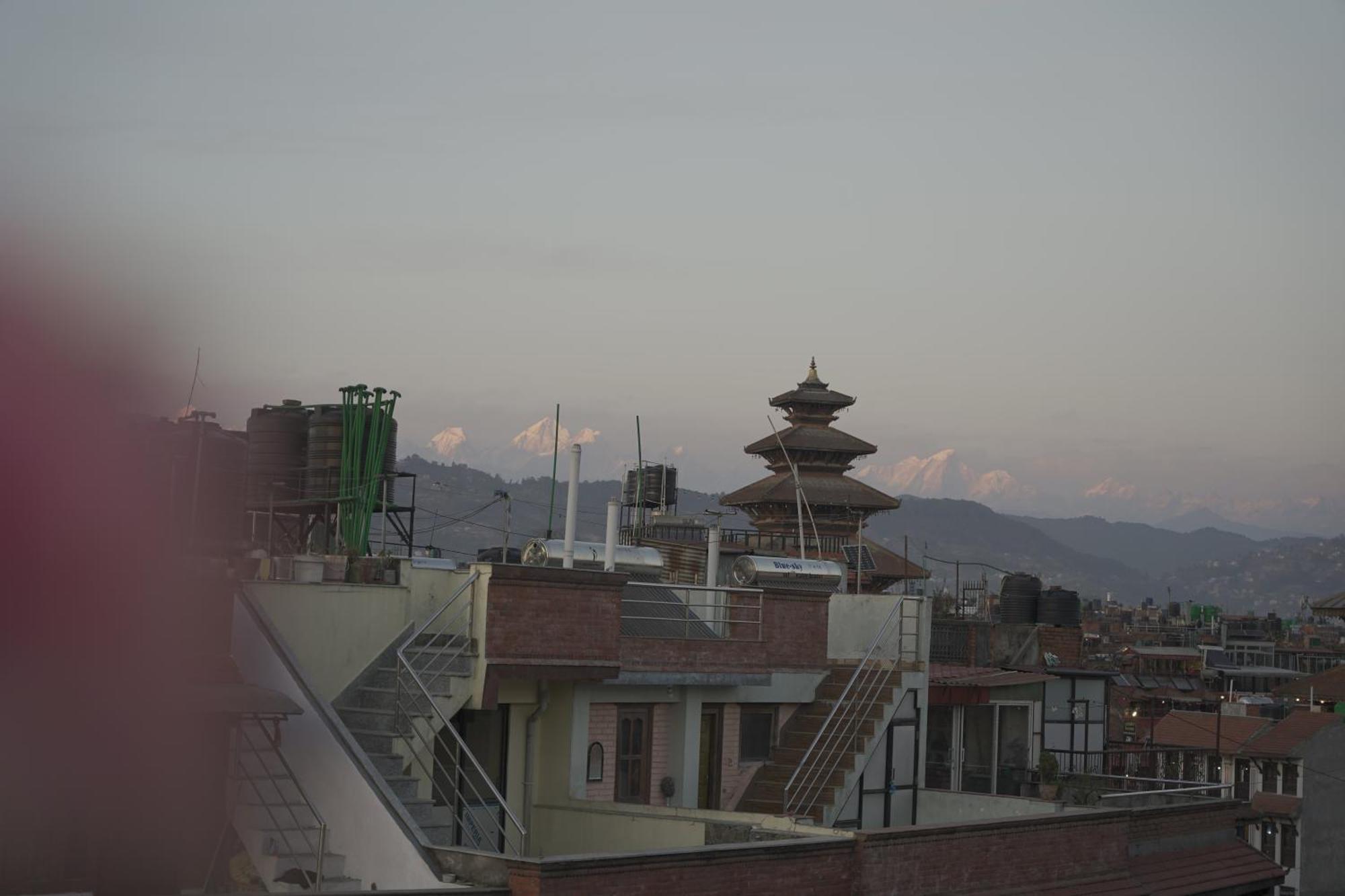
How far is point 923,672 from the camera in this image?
29000mm

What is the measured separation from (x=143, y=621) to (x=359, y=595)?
3.76 m

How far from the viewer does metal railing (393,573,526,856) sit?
21234 mm

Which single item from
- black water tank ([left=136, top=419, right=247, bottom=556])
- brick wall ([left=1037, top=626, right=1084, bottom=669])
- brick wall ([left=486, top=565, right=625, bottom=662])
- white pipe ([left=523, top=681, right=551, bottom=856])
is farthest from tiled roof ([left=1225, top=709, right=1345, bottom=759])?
black water tank ([left=136, top=419, right=247, bottom=556])

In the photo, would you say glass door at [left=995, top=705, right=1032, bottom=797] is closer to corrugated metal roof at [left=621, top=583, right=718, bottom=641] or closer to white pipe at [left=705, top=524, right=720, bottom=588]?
white pipe at [left=705, top=524, right=720, bottom=588]

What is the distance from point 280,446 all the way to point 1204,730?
184 ft

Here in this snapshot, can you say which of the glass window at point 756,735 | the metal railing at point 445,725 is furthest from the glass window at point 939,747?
the metal railing at point 445,725

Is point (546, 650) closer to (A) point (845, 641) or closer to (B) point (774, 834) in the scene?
(B) point (774, 834)

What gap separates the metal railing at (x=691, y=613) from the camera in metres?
26.6

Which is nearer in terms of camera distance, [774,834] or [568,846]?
[774,834]

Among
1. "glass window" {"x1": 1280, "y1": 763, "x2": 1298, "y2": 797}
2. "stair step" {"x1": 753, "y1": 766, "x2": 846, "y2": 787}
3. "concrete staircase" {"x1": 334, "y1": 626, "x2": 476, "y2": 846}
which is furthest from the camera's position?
"glass window" {"x1": 1280, "y1": 763, "x2": 1298, "y2": 797}

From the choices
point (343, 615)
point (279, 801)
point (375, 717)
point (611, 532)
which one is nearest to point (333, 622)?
point (343, 615)

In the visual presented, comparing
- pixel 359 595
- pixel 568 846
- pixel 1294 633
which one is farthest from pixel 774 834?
pixel 1294 633

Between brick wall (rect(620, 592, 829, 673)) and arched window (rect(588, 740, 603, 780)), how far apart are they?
127 cm

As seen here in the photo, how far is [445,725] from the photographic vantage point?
2127 centimetres
